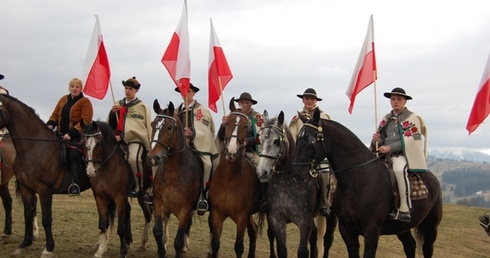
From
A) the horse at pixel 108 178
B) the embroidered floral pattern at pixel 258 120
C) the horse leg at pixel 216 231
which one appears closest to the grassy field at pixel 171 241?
the horse at pixel 108 178

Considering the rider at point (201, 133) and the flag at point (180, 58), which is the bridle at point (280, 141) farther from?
the flag at point (180, 58)

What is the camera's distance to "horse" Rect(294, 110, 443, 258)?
8.19m

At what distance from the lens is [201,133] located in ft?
34.5

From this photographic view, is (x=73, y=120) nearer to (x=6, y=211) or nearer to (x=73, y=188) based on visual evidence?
(x=73, y=188)

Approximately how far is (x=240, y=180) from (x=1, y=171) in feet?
19.2

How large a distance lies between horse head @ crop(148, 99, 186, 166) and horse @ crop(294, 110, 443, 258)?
2.37 metres

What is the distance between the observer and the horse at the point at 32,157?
9867mm

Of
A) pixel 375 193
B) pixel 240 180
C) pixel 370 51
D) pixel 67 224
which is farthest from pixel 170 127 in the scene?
pixel 67 224

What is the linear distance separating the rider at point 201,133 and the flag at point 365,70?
298 centimetres

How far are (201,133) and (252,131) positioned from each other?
4.16 feet

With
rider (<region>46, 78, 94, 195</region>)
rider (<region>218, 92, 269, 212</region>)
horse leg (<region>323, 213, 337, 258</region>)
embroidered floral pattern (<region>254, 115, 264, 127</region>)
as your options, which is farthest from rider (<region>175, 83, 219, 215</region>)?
horse leg (<region>323, 213, 337, 258</region>)

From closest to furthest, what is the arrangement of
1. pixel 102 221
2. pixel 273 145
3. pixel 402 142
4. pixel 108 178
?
1. pixel 273 145
2. pixel 402 142
3. pixel 108 178
4. pixel 102 221

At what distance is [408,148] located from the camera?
890cm

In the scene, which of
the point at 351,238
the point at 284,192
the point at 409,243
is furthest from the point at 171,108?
the point at 409,243
